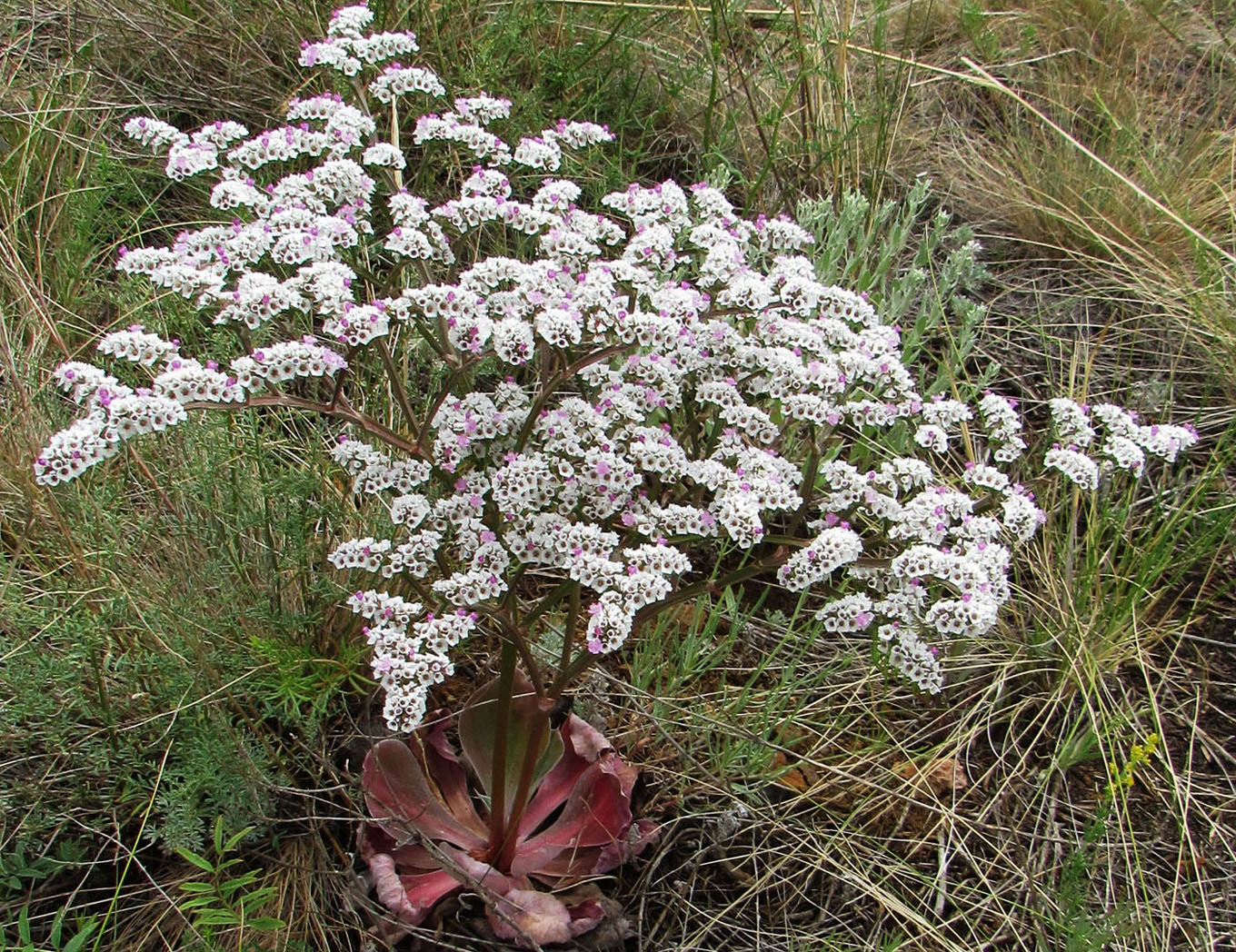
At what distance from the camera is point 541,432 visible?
8.07 ft

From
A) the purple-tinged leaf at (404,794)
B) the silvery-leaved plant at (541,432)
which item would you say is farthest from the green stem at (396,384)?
the purple-tinged leaf at (404,794)

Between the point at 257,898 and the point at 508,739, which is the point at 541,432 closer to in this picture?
the point at 508,739

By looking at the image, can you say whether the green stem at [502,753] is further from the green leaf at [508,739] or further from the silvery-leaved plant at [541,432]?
the green leaf at [508,739]

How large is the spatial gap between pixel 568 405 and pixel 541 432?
0.36 feet

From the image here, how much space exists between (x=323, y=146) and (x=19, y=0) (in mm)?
3535

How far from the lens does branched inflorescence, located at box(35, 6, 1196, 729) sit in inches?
88.7

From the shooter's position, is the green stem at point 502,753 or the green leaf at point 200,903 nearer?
the green leaf at point 200,903

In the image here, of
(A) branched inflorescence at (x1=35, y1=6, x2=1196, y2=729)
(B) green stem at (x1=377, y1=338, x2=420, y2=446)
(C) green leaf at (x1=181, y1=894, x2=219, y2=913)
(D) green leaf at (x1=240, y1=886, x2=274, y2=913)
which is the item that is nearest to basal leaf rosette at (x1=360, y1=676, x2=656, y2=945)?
(D) green leaf at (x1=240, y1=886, x2=274, y2=913)

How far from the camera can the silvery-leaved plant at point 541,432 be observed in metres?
2.27

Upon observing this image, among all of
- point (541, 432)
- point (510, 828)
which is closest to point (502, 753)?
point (510, 828)

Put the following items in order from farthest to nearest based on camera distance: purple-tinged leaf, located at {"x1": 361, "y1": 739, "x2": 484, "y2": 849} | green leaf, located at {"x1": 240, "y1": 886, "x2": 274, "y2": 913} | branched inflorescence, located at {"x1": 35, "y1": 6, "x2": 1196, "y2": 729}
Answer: purple-tinged leaf, located at {"x1": 361, "y1": 739, "x2": 484, "y2": 849}, green leaf, located at {"x1": 240, "y1": 886, "x2": 274, "y2": 913}, branched inflorescence, located at {"x1": 35, "y1": 6, "x2": 1196, "y2": 729}

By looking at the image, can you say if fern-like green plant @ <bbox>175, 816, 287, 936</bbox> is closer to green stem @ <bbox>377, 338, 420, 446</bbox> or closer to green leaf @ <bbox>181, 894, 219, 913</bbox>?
green leaf @ <bbox>181, 894, 219, 913</bbox>

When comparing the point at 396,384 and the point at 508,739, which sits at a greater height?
the point at 396,384

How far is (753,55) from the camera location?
5562 millimetres
